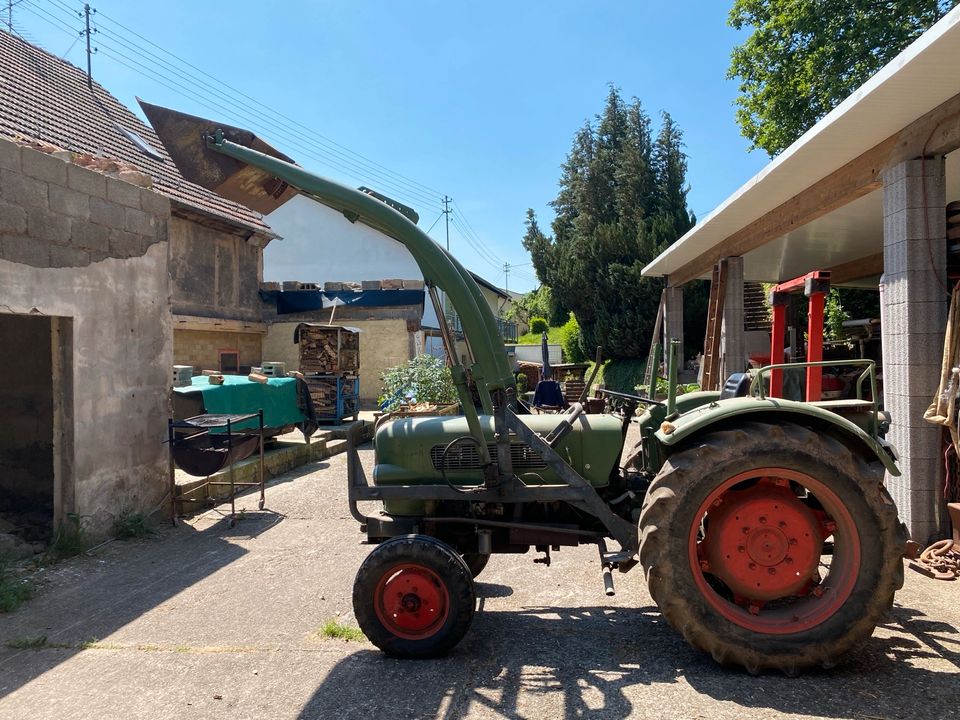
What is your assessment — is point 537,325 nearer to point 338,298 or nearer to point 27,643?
point 338,298

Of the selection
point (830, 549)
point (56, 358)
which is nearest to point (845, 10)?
point (830, 549)

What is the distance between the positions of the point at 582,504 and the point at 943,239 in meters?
3.48

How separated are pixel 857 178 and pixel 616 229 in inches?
573

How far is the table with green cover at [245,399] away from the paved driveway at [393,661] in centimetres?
350

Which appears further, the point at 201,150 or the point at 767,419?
the point at 201,150

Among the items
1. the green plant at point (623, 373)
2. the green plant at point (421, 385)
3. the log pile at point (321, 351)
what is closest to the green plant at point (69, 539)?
the green plant at point (421, 385)

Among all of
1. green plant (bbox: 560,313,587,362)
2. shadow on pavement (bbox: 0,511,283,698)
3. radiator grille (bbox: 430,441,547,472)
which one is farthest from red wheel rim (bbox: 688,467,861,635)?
green plant (bbox: 560,313,587,362)

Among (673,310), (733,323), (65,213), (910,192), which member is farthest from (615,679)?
(673,310)

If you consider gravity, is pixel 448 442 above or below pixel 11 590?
above

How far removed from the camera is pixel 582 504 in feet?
11.5

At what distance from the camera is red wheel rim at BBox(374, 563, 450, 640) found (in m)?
3.30

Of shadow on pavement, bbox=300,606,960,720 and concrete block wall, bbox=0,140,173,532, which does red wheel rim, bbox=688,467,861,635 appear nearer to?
shadow on pavement, bbox=300,606,960,720

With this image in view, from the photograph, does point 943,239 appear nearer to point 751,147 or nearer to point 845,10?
point 845,10

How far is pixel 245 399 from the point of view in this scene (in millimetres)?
9164
